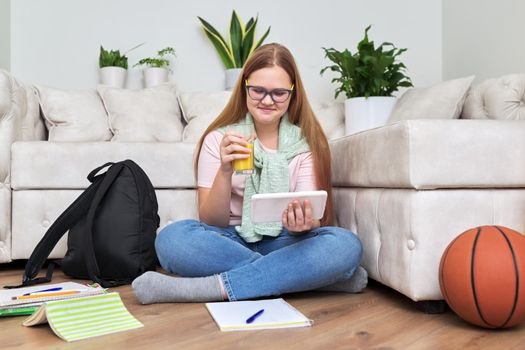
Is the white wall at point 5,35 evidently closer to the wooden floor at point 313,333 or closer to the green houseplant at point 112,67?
the green houseplant at point 112,67

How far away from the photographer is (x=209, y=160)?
5.10 feet

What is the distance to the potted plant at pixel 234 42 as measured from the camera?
3020 millimetres

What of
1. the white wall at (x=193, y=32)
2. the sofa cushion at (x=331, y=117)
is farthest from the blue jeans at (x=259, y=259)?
the white wall at (x=193, y=32)

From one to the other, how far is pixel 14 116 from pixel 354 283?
159 centimetres

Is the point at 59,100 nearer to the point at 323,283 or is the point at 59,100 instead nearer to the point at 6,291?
the point at 6,291

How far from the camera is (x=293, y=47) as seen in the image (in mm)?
3182

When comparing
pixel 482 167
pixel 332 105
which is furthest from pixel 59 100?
pixel 482 167

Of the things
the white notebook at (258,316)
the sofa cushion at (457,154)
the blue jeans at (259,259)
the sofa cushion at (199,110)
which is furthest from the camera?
the sofa cushion at (199,110)

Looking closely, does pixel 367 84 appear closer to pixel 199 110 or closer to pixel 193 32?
pixel 199 110

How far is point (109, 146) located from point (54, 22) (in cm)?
137

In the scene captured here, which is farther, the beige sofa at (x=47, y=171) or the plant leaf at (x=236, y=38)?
the plant leaf at (x=236, y=38)

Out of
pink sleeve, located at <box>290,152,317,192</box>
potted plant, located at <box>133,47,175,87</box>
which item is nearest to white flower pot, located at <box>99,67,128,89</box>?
potted plant, located at <box>133,47,175,87</box>

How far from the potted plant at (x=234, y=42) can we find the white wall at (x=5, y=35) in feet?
3.63

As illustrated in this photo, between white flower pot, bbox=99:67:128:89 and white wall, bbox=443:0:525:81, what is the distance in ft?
6.47
